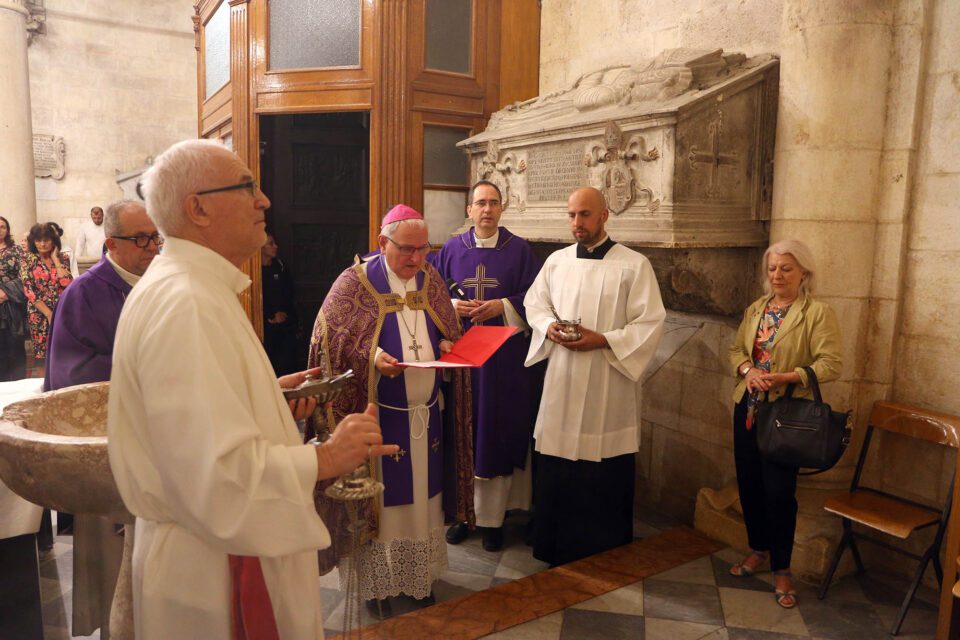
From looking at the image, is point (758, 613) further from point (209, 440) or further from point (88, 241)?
point (88, 241)

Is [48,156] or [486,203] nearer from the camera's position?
[486,203]

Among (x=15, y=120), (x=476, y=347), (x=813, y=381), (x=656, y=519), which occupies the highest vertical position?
(x=15, y=120)

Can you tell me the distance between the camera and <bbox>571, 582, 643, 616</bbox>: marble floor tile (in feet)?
11.0

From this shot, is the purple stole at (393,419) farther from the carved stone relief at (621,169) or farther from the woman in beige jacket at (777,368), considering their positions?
the woman in beige jacket at (777,368)

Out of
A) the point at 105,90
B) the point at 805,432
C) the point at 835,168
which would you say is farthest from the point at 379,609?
the point at 105,90

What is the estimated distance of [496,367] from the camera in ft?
13.9

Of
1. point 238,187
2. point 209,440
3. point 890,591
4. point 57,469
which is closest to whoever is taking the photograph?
point 209,440

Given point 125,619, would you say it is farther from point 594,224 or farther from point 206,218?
point 594,224

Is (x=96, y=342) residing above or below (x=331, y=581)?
above

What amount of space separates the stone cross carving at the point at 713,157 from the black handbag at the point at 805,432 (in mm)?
1130

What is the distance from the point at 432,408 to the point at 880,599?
2.27 m

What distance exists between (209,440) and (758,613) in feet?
9.16

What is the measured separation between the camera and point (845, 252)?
3734 mm

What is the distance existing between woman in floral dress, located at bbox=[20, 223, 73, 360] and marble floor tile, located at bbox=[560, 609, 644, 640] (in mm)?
4696
